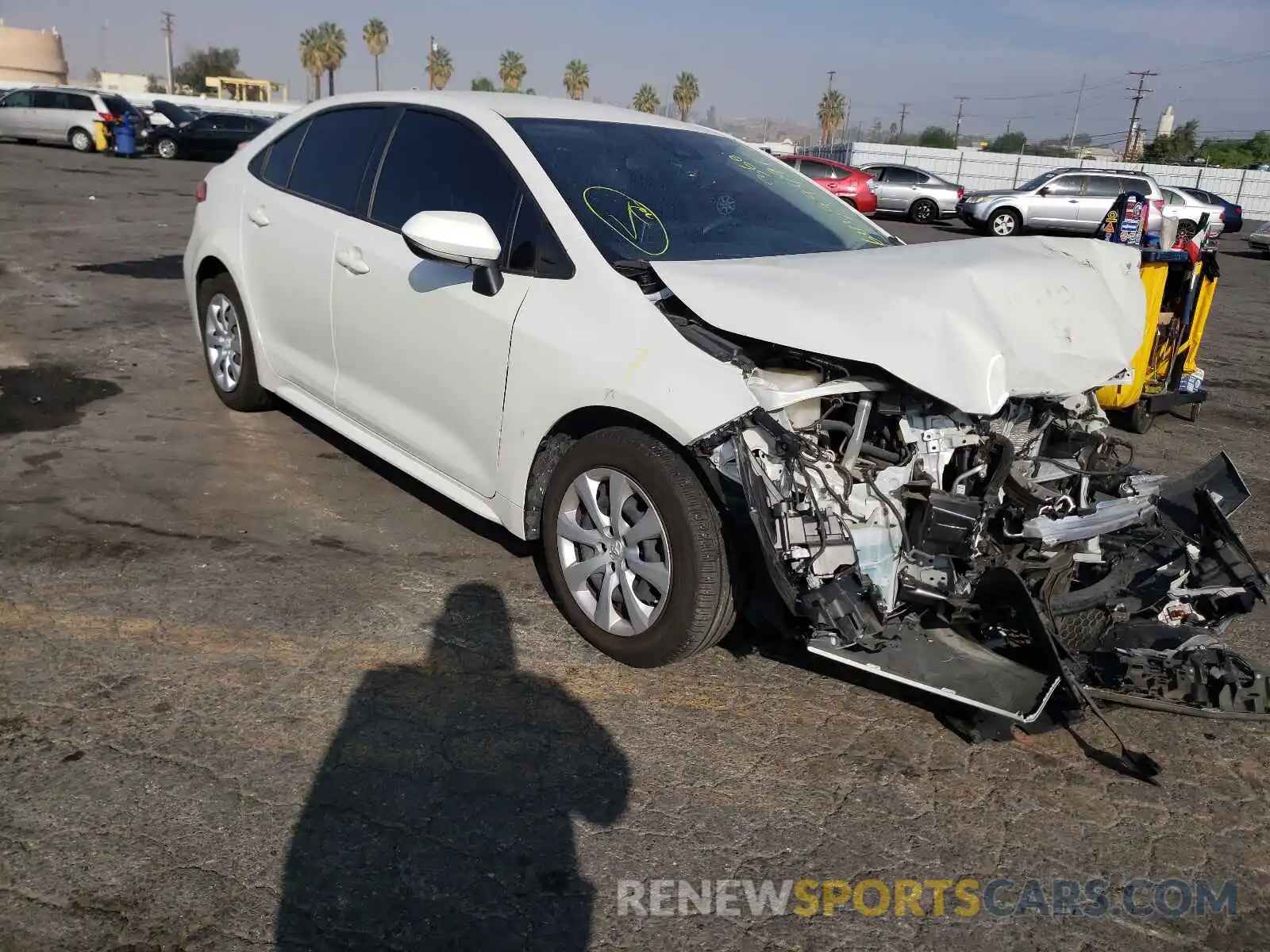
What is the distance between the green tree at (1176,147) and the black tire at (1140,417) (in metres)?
61.1

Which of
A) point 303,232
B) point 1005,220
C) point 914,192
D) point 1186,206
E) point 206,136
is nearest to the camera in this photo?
point 303,232

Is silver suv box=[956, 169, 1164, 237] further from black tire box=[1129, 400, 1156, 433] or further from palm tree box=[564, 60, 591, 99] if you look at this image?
palm tree box=[564, 60, 591, 99]

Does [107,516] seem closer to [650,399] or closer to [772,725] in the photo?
[650,399]

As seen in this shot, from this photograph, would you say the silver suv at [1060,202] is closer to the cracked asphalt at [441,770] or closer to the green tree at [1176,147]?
the cracked asphalt at [441,770]

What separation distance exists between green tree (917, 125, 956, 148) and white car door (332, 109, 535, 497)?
91.3 meters

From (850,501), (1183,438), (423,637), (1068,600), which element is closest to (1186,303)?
(1183,438)

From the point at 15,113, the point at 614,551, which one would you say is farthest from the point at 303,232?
the point at 15,113

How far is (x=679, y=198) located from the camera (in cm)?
391

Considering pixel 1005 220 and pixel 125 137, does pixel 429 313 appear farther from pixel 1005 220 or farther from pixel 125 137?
pixel 125 137

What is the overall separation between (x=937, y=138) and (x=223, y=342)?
328 feet

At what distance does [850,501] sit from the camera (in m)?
3.02

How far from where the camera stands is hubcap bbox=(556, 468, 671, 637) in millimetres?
3225

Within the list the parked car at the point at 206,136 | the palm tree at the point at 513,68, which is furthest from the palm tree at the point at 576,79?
the parked car at the point at 206,136

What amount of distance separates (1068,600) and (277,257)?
12.3ft
